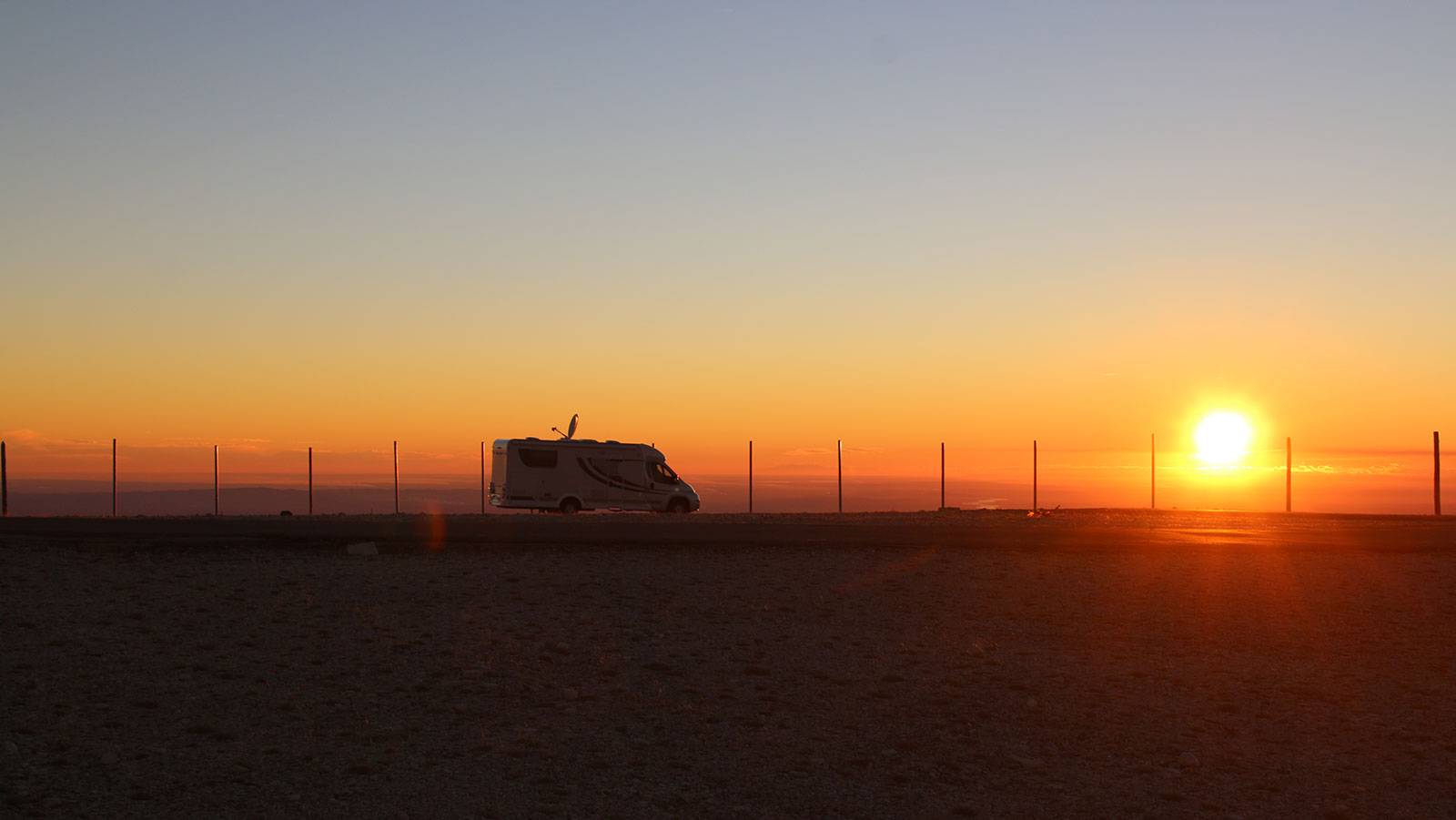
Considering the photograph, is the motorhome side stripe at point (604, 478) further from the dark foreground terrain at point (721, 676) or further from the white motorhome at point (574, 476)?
the dark foreground terrain at point (721, 676)

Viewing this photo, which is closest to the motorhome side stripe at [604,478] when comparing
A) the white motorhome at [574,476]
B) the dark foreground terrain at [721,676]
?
the white motorhome at [574,476]

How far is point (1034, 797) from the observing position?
8.33m

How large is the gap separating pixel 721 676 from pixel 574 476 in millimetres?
24729

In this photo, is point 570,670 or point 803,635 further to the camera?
point 803,635

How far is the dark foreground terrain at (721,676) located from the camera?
8461 mm

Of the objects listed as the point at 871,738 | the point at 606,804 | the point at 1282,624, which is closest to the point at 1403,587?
the point at 1282,624

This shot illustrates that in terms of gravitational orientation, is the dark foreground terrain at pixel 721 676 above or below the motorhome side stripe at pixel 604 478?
below

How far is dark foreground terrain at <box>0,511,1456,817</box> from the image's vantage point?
27.8 ft

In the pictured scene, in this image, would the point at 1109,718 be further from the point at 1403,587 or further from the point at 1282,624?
the point at 1403,587

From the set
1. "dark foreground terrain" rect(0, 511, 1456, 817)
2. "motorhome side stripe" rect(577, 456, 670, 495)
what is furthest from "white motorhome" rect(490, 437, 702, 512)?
"dark foreground terrain" rect(0, 511, 1456, 817)

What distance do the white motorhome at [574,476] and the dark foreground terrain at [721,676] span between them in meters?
16.1

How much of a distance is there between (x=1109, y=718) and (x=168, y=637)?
9.11m

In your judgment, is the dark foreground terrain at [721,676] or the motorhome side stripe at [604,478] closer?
the dark foreground terrain at [721,676]

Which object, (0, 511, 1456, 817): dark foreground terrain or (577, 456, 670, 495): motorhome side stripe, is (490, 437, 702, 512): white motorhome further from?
(0, 511, 1456, 817): dark foreground terrain
